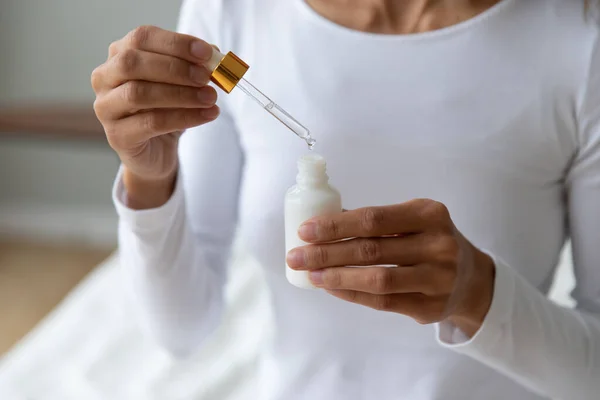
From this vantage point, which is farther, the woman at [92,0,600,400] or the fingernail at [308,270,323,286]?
the woman at [92,0,600,400]

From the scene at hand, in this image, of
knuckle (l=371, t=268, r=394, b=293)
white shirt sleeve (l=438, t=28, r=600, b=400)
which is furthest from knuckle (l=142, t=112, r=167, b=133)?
white shirt sleeve (l=438, t=28, r=600, b=400)

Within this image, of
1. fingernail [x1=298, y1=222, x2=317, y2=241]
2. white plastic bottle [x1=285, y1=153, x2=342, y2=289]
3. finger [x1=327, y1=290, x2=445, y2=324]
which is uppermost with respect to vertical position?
white plastic bottle [x1=285, y1=153, x2=342, y2=289]

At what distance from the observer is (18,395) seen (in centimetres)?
102

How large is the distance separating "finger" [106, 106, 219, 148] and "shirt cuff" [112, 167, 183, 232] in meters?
0.14

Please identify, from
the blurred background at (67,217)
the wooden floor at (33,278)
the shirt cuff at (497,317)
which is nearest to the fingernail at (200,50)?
the shirt cuff at (497,317)

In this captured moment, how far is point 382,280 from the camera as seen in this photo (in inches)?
22.6

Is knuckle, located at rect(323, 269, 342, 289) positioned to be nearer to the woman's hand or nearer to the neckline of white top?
the woman's hand

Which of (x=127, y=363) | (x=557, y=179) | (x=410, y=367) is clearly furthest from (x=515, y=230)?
(x=127, y=363)

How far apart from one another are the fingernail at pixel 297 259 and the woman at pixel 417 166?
7.8 inches

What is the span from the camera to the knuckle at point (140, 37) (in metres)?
0.61

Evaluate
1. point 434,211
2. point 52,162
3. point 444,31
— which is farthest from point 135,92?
point 52,162

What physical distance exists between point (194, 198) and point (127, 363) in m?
0.34

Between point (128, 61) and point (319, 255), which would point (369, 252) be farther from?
point (128, 61)

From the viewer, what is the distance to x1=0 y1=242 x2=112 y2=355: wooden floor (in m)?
2.10
